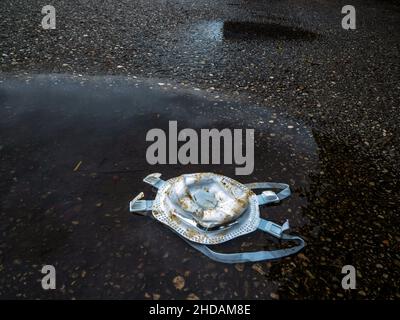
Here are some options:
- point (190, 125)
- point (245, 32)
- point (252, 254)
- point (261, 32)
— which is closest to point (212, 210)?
point (252, 254)

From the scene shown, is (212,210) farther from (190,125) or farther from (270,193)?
(190,125)

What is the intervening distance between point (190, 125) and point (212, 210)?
157 centimetres

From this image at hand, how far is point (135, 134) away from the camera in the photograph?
386 cm

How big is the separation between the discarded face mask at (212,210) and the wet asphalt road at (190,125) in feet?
0.35

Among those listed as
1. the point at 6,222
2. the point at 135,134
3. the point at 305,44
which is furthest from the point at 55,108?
the point at 305,44

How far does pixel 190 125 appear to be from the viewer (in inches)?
160

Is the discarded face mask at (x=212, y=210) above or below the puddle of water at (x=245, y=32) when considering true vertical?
below

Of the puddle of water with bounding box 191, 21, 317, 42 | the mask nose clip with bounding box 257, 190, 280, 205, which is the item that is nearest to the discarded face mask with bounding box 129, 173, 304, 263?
the mask nose clip with bounding box 257, 190, 280, 205

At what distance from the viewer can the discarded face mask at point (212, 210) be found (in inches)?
105

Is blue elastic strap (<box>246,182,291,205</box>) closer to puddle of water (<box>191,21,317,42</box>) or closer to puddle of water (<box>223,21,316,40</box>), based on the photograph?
puddle of water (<box>191,21,317,42</box>)

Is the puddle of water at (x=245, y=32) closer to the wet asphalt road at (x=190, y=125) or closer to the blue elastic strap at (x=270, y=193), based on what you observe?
the wet asphalt road at (x=190, y=125)

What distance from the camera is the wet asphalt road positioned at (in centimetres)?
252

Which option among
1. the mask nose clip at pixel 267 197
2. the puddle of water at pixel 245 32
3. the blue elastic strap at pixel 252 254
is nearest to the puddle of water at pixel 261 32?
the puddle of water at pixel 245 32
